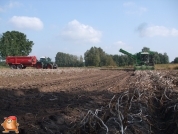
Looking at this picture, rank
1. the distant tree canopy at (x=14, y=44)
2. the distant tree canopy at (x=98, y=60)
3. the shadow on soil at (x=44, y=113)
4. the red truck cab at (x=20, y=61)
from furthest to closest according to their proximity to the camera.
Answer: the distant tree canopy at (x=98, y=60)
the distant tree canopy at (x=14, y=44)
the red truck cab at (x=20, y=61)
the shadow on soil at (x=44, y=113)

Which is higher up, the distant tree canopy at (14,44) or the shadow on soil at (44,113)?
the distant tree canopy at (14,44)

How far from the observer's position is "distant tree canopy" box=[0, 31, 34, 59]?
63.7 metres

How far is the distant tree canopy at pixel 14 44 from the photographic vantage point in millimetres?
63688

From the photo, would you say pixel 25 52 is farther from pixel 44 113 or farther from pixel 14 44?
pixel 44 113

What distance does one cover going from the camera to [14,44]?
68250 millimetres

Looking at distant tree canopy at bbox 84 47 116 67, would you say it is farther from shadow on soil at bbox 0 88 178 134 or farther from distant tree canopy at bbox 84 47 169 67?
shadow on soil at bbox 0 88 178 134

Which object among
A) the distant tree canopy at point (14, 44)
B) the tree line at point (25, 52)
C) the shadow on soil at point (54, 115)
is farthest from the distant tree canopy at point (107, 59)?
the shadow on soil at point (54, 115)

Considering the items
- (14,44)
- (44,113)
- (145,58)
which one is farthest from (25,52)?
(44,113)

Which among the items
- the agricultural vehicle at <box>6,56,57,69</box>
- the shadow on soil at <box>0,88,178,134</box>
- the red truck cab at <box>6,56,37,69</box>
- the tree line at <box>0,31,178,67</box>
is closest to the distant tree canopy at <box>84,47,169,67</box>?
the tree line at <box>0,31,178,67</box>

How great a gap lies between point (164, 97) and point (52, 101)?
3652 millimetres

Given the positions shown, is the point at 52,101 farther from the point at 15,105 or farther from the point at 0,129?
the point at 0,129

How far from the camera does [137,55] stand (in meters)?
30.4

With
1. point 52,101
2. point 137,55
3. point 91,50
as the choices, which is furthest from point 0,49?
point 52,101

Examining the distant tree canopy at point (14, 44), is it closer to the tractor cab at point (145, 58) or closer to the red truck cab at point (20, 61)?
the red truck cab at point (20, 61)
